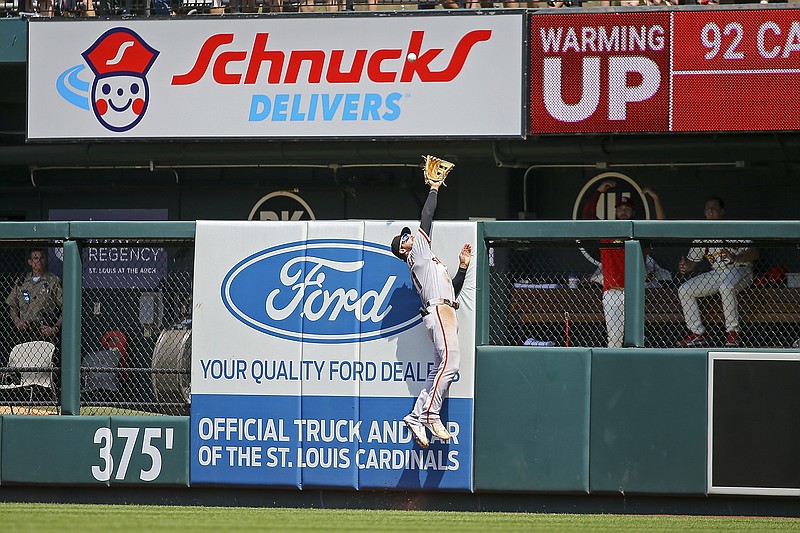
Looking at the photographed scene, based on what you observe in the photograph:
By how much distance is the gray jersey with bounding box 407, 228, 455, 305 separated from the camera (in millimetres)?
8219

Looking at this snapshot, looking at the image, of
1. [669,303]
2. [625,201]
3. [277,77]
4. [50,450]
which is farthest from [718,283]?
[277,77]

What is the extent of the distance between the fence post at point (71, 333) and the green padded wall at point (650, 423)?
12.5 ft

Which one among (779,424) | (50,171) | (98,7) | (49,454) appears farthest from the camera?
(50,171)

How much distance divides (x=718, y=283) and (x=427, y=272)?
2.29 m

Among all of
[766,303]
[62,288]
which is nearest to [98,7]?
[62,288]

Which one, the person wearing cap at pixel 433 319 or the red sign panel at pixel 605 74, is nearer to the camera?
the person wearing cap at pixel 433 319

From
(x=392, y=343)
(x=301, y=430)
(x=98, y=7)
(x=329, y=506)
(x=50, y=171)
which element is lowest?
(x=329, y=506)

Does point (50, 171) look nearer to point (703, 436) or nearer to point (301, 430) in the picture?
point (301, 430)

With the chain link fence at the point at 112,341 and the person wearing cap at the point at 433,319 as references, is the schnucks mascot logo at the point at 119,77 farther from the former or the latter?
the person wearing cap at the point at 433,319

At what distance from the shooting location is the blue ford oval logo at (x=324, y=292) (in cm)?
850

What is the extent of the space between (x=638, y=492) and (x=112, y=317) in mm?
4163

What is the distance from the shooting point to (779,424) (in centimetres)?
809

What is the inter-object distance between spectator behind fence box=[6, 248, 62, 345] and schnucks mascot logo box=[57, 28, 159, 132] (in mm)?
3827

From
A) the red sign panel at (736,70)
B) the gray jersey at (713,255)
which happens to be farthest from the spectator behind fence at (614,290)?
the red sign panel at (736,70)
